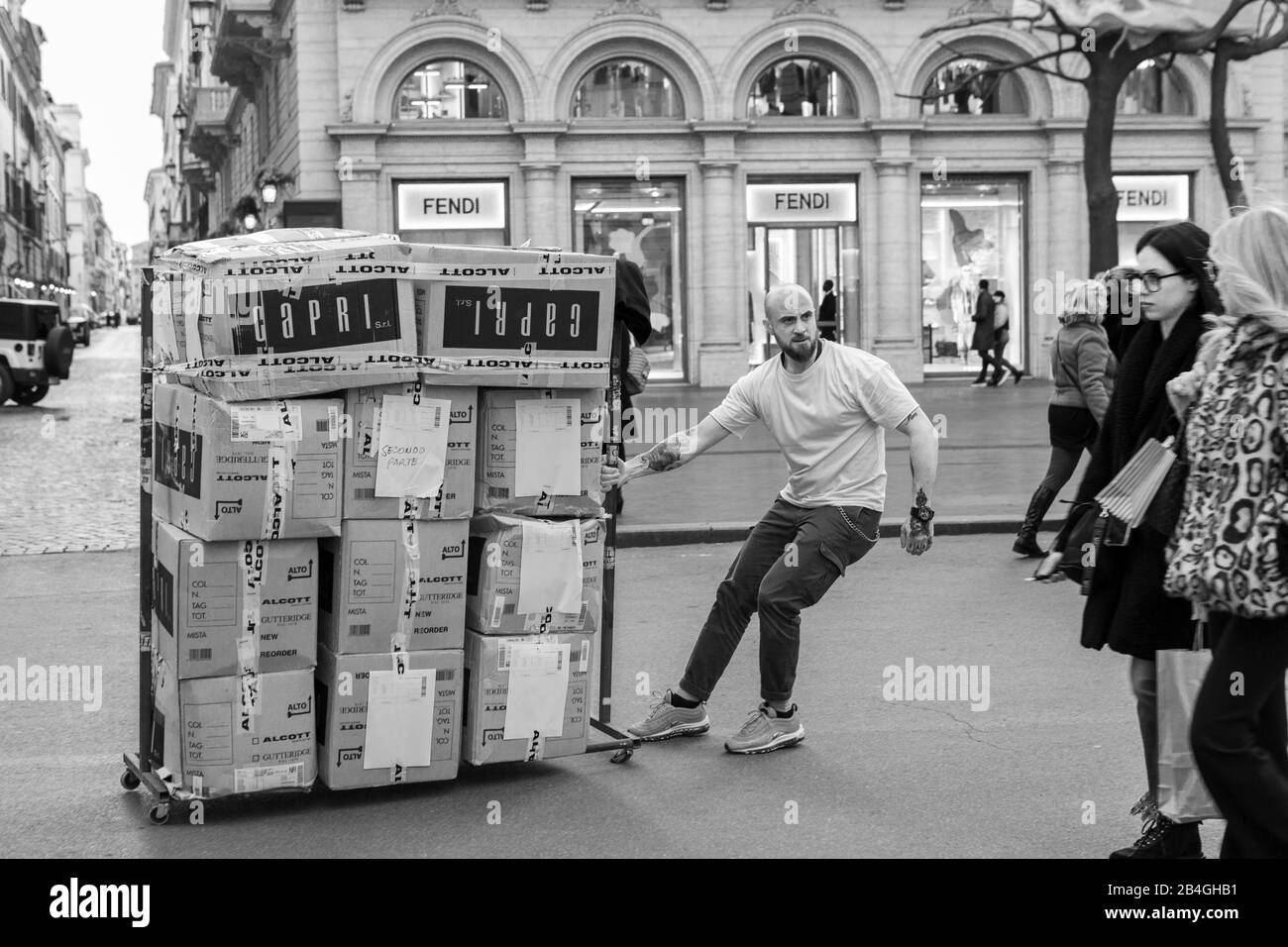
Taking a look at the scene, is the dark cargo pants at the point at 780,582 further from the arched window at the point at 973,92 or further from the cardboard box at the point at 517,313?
the arched window at the point at 973,92

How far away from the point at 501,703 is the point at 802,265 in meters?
24.6

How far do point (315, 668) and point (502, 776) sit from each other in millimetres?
762

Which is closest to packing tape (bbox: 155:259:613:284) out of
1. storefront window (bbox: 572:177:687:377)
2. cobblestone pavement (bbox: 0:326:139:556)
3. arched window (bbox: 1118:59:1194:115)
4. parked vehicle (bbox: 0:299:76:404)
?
cobblestone pavement (bbox: 0:326:139:556)

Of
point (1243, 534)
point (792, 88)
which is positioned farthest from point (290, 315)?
point (792, 88)

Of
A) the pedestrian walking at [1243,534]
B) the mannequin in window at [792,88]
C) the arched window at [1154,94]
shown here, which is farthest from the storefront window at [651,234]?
the pedestrian walking at [1243,534]

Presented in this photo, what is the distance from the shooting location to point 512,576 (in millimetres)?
5469

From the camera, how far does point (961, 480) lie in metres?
14.1

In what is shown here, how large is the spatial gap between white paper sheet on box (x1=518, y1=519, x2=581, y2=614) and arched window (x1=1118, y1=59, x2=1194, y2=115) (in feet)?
86.5

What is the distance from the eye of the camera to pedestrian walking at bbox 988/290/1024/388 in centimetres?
2830

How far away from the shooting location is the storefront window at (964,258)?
29516 millimetres

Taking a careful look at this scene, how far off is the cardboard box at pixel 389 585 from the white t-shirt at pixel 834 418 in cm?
123
